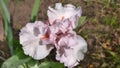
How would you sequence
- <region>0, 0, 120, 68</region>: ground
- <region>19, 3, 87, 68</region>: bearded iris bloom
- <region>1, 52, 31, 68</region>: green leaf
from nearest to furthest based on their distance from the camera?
1. <region>19, 3, 87, 68</region>: bearded iris bloom
2. <region>1, 52, 31, 68</region>: green leaf
3. <region>0, 0, 120, 68</region>: ground

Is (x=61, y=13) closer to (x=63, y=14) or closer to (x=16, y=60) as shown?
(x=63, y=14)

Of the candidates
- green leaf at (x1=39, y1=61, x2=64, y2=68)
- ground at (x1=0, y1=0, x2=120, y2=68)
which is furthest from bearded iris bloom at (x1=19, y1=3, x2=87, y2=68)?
ground at (x1=0, y1=0, x2=120, y2=68)

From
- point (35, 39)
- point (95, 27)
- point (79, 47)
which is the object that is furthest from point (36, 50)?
point (95, 27)

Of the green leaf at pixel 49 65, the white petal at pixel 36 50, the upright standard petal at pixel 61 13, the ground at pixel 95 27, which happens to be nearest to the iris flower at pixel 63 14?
the upright standard petal at pixel 61 13

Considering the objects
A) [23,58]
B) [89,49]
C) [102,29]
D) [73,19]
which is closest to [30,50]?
[23,58]

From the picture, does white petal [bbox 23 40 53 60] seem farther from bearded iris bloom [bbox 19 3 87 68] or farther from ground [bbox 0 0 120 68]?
ground [bbox 0 0 120 68]

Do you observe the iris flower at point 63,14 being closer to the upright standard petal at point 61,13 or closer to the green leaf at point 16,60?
the upright standard petal at point 61,13

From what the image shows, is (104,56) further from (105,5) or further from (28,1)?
(28,1)
